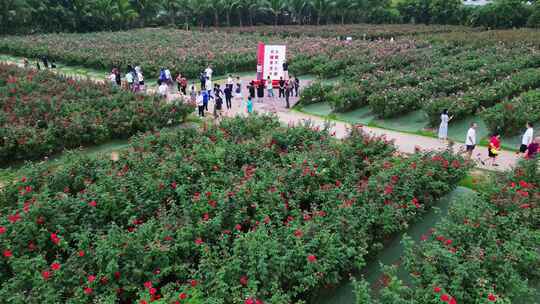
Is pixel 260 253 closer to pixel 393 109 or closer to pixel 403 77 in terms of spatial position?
pixel 393 109

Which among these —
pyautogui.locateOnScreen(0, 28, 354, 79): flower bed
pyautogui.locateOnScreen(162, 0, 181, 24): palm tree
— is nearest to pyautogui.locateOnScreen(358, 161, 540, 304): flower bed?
pyautogui.locateOnScreen(0, 28, 354, 79): flower bed

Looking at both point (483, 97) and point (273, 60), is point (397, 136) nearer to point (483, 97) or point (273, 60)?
point (483, 97)

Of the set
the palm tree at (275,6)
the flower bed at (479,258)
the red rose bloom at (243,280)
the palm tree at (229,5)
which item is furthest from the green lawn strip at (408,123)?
the palm tree at (275,6)

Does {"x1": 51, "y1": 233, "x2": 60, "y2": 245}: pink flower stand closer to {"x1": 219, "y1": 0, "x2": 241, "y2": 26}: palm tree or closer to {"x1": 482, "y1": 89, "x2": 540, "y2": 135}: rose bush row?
{"x1": 482, "y1": 89, "x2": 540, "y2": 135}: rose bush row

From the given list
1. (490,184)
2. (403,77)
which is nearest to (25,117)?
(490,184)

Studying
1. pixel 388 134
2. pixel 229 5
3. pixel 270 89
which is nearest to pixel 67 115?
pixel 270 89
